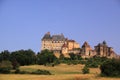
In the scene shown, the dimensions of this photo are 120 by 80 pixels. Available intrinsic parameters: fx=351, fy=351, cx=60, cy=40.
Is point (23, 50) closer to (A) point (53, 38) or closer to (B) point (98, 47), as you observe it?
(B) point (98, 47)

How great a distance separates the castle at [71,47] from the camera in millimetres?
143500

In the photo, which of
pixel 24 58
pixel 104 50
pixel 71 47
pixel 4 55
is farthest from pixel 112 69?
pixel 71 47

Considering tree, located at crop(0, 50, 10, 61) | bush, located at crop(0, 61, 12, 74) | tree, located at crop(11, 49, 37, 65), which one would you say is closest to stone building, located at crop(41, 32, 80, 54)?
tree, located at crop(11, 49, 37, 65)

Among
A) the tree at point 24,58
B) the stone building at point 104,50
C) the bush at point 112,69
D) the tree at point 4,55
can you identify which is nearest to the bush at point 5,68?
the bush at point 112,69

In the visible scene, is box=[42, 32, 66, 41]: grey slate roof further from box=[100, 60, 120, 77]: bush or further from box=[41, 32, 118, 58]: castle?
box=[100, 60, 120, 77]: bush

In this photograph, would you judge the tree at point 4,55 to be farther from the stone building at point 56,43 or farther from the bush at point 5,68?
the stone building at point 56,43

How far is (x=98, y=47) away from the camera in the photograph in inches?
5723

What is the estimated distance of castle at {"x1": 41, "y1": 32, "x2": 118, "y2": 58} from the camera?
143500mm

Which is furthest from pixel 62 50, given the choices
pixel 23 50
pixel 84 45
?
pixel 23 50

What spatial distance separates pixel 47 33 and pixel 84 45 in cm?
2773

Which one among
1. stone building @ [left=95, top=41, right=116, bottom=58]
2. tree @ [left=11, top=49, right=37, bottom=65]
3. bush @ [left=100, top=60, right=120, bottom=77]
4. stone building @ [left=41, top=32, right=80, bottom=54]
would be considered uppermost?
stone building @ [left=41, top=32, right=80, bottom=54]

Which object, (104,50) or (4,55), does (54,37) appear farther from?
(4,55)

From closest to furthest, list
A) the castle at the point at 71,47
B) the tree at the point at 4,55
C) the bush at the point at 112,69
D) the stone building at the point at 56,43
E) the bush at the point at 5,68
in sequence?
the bush at the point at 112,69 → the bush at the point at 5,68 → the tree at the point at 4,55 → the castle at the point at 71,47 → the stone building at the point at 56,43

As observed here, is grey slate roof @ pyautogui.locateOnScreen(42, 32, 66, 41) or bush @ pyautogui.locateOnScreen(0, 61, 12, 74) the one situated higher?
grey slate roof @ pyautogui.locateOnScreen(42, 32, 66, 41)
